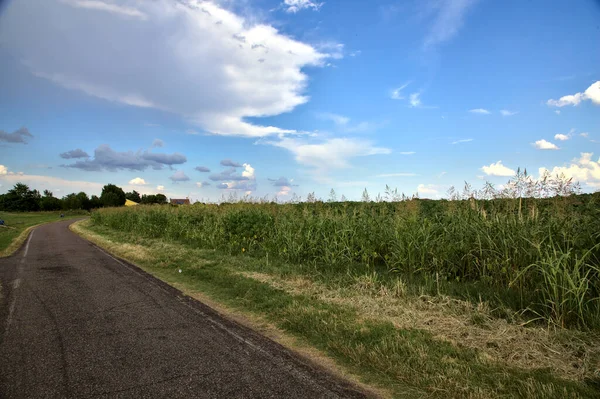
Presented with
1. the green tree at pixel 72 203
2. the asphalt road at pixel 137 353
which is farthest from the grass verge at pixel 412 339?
the green tree at pixel 72 203

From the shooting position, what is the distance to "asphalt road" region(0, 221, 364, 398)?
3578 millimetres

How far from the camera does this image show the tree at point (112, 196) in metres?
89.4

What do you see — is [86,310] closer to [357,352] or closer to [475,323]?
[357,352]

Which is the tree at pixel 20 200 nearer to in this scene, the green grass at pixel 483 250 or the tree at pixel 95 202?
the tree at pixel 95 202

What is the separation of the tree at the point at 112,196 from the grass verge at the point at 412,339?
3567 inches

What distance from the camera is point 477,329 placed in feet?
15.5

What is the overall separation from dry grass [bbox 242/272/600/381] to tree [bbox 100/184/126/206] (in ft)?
301

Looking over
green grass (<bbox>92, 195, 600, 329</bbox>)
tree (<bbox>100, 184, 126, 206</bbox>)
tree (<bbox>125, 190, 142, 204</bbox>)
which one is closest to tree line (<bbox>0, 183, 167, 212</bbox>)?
tree (<bbox>100, 184, 126, 206</bbox>)

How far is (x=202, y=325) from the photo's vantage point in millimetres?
5473

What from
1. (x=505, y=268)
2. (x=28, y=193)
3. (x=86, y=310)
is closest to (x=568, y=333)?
(x=505, y=268)

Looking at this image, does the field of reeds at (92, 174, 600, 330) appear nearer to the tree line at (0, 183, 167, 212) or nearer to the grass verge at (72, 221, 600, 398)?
the grass verge at (72, 221, 600, 398)

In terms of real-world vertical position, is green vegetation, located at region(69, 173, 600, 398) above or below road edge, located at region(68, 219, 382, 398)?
above

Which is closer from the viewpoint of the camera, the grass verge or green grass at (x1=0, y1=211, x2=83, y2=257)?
the grass verge

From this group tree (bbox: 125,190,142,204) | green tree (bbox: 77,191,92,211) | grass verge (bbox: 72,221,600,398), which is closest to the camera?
grass verge (bbox: 72,221,600,398)
